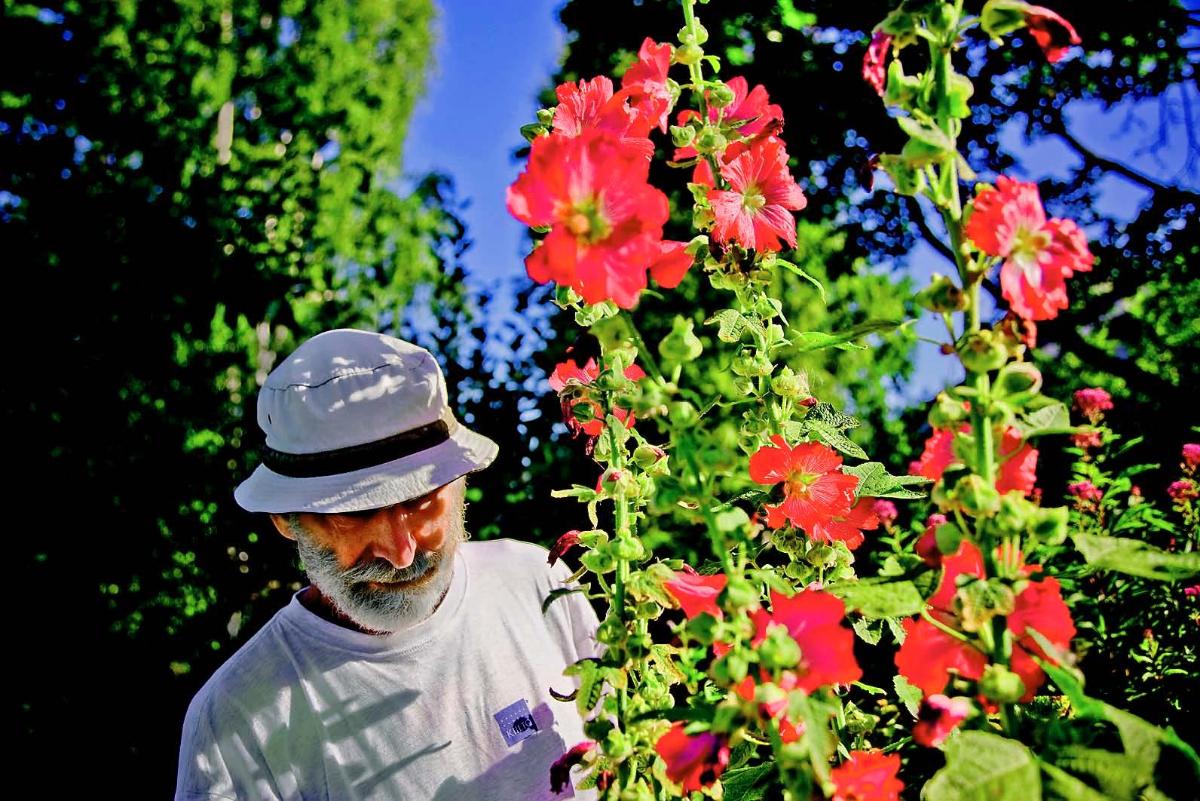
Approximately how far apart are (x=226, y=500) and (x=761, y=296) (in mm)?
3080

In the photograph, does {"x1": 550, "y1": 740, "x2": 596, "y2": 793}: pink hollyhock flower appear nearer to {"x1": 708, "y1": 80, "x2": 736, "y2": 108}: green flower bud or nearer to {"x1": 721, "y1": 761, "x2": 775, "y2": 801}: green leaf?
{"x1": 721, "y1": 761, "x2": 775, "y2": 801}: green leaf

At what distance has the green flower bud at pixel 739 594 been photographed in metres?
0.63

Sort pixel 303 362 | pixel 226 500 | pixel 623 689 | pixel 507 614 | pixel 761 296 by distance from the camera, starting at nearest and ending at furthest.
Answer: pixel 623 689 → pixel 761 296 → pixel 303 362 → pixel 507 614 → pixel 226 500

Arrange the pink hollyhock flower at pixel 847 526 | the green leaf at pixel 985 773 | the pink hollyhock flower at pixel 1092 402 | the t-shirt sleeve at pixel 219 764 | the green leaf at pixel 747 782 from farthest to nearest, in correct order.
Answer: the pink hollyhock flower at pixel 1092 402, the t-shirt sleeve at pixel 219 764, the pink hollyhock flower at pixel 847 526, the green leaf at pixel 747 782, the green leaf at pixel 985 773

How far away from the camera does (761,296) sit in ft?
3.05

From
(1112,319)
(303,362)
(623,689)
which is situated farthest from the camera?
(1112,319)

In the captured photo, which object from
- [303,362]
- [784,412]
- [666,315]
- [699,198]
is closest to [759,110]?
[699,198]

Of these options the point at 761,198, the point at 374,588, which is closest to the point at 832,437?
the point at 761,198

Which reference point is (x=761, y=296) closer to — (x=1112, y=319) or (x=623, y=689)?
(x=623, y=689)

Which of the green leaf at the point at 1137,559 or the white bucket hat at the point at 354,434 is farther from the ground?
the white bucket hat at the point at 354,434

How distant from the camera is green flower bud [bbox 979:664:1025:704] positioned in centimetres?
60

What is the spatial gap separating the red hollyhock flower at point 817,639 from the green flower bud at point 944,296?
248 mm

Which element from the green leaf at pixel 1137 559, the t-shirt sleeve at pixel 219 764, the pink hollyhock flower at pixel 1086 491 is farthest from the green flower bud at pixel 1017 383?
the pink hollyhock flower at pixel 1086 491

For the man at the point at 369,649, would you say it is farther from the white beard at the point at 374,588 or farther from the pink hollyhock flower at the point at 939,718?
the pink hollyhock flower at the point at 939,718
